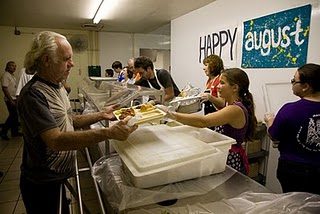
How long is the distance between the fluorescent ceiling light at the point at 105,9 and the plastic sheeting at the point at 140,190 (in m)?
3.48

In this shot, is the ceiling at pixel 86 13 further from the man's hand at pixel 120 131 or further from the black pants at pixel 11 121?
the man's hand at pixel 120 131

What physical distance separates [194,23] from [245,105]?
11.0 ft

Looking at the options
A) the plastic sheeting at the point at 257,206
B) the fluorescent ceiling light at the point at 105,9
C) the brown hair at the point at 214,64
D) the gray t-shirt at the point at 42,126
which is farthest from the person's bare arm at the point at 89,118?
the fluorescent ceiling light at the point at 105,9

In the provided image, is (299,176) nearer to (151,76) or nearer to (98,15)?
(151,76)

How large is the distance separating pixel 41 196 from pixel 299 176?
61.7 inches

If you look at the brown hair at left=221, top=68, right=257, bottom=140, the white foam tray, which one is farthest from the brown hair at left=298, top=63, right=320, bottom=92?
the white foam tray

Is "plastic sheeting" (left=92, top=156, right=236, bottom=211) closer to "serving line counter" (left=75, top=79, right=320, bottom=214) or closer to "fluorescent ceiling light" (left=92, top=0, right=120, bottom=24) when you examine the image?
"serving line counter" (left=75, top=79, right=320, bottom=214)

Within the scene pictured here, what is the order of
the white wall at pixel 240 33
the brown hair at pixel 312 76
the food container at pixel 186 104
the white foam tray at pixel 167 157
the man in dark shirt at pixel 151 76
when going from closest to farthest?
the white foam tray at pixel 167 157 < the brown hair at pixel 312 76 < the food container at pixel 186 104 < the white wall at pixel 240 33 < the man in dark shirt at pixel 151 76

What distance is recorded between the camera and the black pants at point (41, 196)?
1299mm

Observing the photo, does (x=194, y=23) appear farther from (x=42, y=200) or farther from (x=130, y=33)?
(x=42, y=200)

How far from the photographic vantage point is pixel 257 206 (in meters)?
0.82

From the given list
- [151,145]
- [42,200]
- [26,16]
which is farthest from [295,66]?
[26,16]

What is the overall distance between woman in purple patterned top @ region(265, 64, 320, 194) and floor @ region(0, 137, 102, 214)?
1.38 m

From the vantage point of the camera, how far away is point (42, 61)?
116 cm
